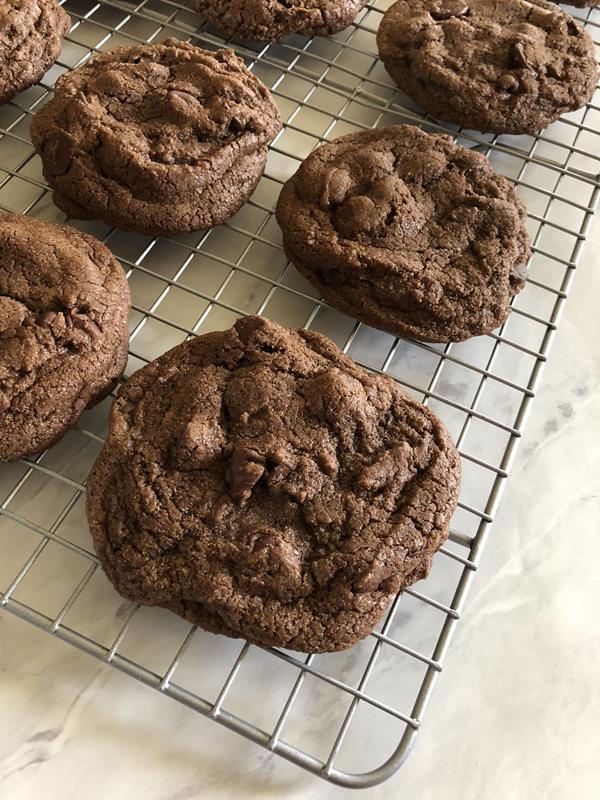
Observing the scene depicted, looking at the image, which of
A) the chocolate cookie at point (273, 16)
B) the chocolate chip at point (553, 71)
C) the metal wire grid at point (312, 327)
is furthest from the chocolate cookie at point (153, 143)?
the chocolate chip at point (553, 71)

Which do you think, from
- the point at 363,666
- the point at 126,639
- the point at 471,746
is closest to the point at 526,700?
the point at 471,746

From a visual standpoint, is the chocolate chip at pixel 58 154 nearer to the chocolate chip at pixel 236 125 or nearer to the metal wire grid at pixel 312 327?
the metal wire grid at pixel 312 327

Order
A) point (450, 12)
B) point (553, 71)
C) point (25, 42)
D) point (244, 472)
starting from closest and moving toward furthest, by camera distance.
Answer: point (244, 472) < point (25, 42) < point (553, 71) < point (450, 12)

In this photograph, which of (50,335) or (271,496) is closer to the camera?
(271,496)

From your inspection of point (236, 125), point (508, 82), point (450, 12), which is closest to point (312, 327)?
point (236, 125)

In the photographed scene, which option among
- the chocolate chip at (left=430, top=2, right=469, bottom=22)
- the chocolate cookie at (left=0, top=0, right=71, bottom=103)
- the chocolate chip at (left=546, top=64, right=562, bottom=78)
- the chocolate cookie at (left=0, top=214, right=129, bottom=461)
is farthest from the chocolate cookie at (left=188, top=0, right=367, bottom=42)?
the chocolate cookie at (left=0, top=214, right=129, bottom=461)

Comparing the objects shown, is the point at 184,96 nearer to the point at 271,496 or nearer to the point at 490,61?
the point at 490,61
